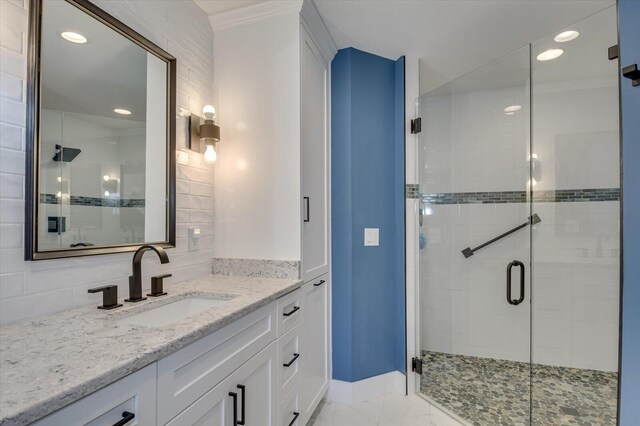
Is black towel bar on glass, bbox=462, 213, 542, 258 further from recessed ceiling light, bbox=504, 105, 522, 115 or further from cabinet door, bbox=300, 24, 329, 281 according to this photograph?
cabinet door, bbox=300, 24, 329, 281

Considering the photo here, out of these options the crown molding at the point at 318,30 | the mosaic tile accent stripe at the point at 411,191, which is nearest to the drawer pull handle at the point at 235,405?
the mosaic tile accent stripe at the point at 411,191

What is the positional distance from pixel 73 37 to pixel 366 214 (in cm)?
176

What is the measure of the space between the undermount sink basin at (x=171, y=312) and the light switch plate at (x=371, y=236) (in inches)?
45.2

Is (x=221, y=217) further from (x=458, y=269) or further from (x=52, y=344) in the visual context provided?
(x=458, y=269)

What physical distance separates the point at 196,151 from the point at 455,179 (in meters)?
2.04

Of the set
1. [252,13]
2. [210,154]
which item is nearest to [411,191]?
[210,154]

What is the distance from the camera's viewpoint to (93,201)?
1.20 m

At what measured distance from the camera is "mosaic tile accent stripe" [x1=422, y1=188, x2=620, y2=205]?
2.22 metres

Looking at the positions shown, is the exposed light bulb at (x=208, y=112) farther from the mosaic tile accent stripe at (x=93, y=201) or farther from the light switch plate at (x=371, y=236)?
the light switch plate at (x=371, y=236)

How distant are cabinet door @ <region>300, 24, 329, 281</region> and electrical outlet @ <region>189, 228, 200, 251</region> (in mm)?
571

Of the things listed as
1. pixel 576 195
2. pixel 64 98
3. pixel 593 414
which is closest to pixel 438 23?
pixel 576 195

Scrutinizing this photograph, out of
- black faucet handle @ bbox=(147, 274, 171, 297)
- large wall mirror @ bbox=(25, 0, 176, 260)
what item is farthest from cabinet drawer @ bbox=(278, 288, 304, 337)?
large wall mirror @ bbox=(25, 0, 176, 260)

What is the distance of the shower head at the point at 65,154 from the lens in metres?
1.07

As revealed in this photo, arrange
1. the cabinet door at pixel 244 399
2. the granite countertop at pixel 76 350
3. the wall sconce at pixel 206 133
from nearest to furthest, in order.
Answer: the granite countertop at pixel 76 350
the cabinet door at pixel 244 399
the wall sconce at pixel 206 133
